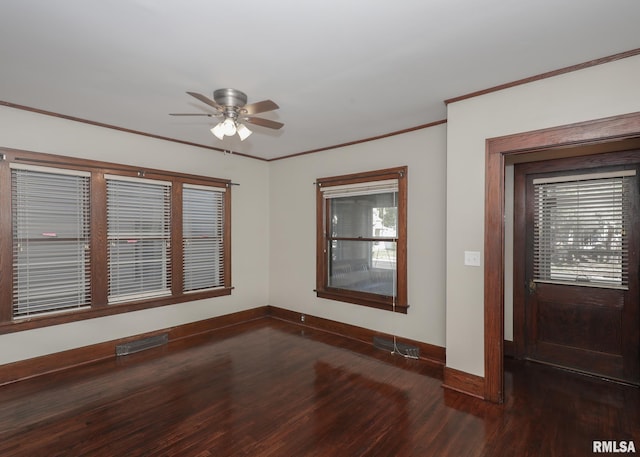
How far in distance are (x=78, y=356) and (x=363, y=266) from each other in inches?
138

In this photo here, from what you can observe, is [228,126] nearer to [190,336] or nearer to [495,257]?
[495,257]

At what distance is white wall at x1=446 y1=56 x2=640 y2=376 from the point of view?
93.7 inches

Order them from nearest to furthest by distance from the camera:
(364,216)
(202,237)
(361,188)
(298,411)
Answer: (298,411) < (361,188) < (364,216) < (202,237)

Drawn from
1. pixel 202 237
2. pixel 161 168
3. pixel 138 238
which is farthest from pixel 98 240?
pixel 202 237

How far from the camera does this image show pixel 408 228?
12.8ft

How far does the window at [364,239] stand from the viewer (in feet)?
13.0

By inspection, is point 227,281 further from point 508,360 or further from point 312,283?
point 508,360

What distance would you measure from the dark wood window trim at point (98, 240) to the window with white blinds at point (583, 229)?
13.6 ft

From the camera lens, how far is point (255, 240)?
5.35m

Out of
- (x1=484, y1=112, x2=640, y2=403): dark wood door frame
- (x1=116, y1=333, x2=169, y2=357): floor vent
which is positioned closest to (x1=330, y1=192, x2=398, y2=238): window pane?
(x1=484, y1=112, x2=640, y2=403): dark wood door frame

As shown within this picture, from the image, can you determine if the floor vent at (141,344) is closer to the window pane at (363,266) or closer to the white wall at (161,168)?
the white wall at (161,168)

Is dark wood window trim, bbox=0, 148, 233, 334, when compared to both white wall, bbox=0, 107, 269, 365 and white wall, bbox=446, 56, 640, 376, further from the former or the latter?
white wall, bbox=446, 56, 640, 376

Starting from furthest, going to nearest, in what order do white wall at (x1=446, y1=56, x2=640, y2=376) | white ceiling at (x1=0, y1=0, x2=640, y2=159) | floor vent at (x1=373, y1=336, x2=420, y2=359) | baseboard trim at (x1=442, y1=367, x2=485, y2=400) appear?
floor vent at (x1=373, y1=336, x2=420, y2=359)
baseboard trim at (x1=442, y1=367, x2=485, y2=400)
white wall at (x1=446, y1=56, x2=640, y2=376)
white ceiling at (x1=0, y1=0, x2=640, y2=159)

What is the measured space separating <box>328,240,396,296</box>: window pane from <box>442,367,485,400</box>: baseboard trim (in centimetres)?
120
